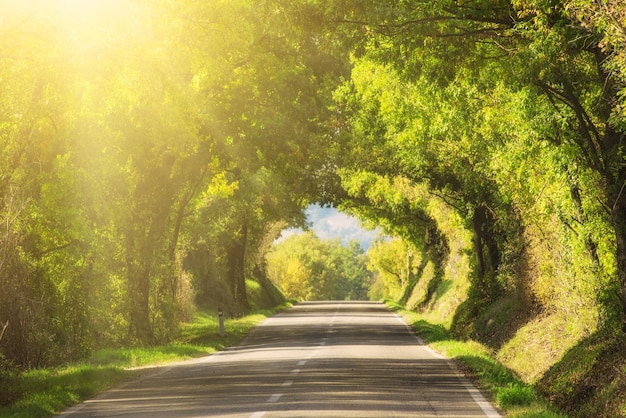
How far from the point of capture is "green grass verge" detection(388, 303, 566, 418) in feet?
40.5

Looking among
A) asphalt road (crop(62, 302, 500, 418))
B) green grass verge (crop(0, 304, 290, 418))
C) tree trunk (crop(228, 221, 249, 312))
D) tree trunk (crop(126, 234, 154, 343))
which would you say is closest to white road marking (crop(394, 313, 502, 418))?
asphalt road (crop(62, 302, 500, 418))

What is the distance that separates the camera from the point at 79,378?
1791cm

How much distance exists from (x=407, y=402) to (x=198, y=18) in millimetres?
7337

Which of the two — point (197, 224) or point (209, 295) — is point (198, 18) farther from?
point (209, 295)

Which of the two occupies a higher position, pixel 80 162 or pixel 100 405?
pixel 80 162

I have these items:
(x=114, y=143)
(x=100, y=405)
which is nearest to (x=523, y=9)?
(x=100, y=405)

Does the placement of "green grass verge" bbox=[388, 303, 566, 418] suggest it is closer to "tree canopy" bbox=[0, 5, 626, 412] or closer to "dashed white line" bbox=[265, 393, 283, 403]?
"tree canopy" bbox=[0, 5, 626, 412]

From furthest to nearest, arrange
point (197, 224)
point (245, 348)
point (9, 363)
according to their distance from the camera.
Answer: point (197, 224), point (245, 348), point (9, 363)

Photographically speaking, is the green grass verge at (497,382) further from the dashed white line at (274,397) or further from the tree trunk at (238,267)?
the tree trunk at (238,267)

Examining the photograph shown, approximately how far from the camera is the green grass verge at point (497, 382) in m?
12.3

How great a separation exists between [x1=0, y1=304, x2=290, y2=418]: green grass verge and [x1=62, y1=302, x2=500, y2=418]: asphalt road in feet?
1.35

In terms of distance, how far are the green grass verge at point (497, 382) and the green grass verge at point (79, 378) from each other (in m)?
6.39

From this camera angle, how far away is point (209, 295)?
57000 millimetres

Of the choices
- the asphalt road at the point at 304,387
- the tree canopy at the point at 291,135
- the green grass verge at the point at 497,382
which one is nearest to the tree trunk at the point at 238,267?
the tree canopy at the point at 291,135
